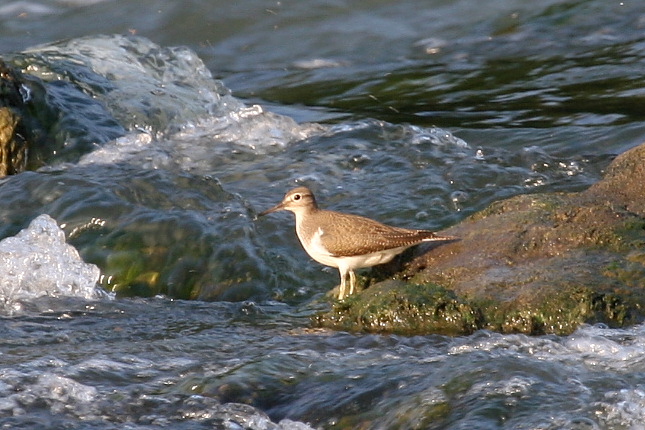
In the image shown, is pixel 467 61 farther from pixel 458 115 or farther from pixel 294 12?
pixel 294 12

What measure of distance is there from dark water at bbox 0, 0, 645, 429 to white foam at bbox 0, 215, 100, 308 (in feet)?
0.07

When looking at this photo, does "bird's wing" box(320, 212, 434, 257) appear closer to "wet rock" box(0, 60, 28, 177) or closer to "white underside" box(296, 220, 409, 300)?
"white underside" box(296, 220, 409, 300)

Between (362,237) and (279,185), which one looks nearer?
(362,237)

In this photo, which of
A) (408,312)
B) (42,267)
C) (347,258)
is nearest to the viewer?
(408,312)

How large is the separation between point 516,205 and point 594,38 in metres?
7.84

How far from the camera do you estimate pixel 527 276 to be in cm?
629

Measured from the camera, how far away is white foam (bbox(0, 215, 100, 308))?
753cm

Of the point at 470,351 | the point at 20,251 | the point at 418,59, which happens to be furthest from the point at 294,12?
the point at 470,351

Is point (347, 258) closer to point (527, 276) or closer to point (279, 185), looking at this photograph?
A: point (527, 276)

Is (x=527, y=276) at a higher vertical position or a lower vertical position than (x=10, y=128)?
lower

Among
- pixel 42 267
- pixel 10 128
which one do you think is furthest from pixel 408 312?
pixel 10 128

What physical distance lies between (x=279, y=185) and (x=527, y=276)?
379 centimetres

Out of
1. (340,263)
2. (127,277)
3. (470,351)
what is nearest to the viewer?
(470,351)

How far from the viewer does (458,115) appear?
1201 cm
